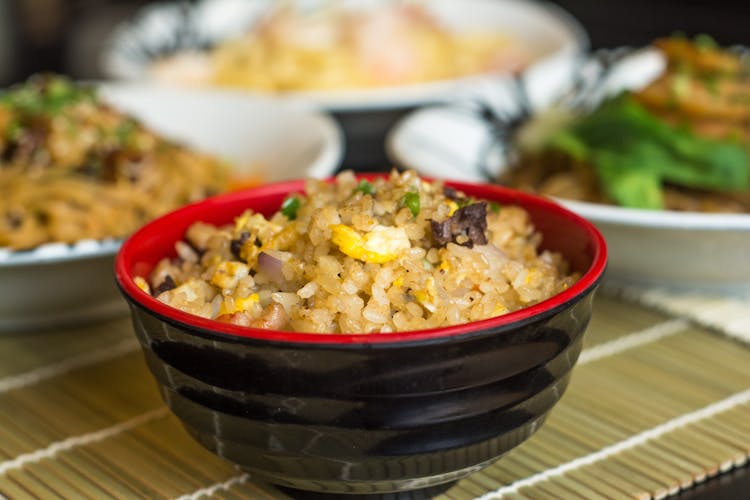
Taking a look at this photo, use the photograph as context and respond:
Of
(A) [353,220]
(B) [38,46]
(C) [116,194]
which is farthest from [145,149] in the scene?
(B) [38,46]

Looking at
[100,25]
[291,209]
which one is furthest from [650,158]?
[100,25]

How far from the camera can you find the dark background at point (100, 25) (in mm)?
5051

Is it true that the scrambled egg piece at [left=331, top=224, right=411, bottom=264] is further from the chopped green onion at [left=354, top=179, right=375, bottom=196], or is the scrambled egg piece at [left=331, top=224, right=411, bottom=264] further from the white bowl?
the white bowl

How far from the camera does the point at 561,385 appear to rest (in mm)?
1486

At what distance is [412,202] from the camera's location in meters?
1.51

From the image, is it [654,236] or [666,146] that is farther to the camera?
[666,146]

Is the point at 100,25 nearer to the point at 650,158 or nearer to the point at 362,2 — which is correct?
the point at 362,2

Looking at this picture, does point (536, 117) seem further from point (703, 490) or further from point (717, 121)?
point (703, 490)

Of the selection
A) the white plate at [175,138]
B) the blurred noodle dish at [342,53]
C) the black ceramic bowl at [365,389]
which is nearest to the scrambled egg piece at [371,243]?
the black ceramic bowl at [365,389]

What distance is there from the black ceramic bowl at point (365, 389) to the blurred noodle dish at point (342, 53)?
2536mm

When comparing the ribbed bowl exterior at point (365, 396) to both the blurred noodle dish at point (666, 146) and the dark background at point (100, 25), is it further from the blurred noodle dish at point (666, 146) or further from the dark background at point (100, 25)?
the dark background at point (100, 25)

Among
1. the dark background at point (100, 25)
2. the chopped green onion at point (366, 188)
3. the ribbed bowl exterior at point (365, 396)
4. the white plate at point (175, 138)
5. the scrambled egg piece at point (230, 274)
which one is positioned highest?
the chopped green onion at point (366, 188)

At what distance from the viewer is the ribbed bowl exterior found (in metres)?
1.30

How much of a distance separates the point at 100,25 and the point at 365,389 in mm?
4619
